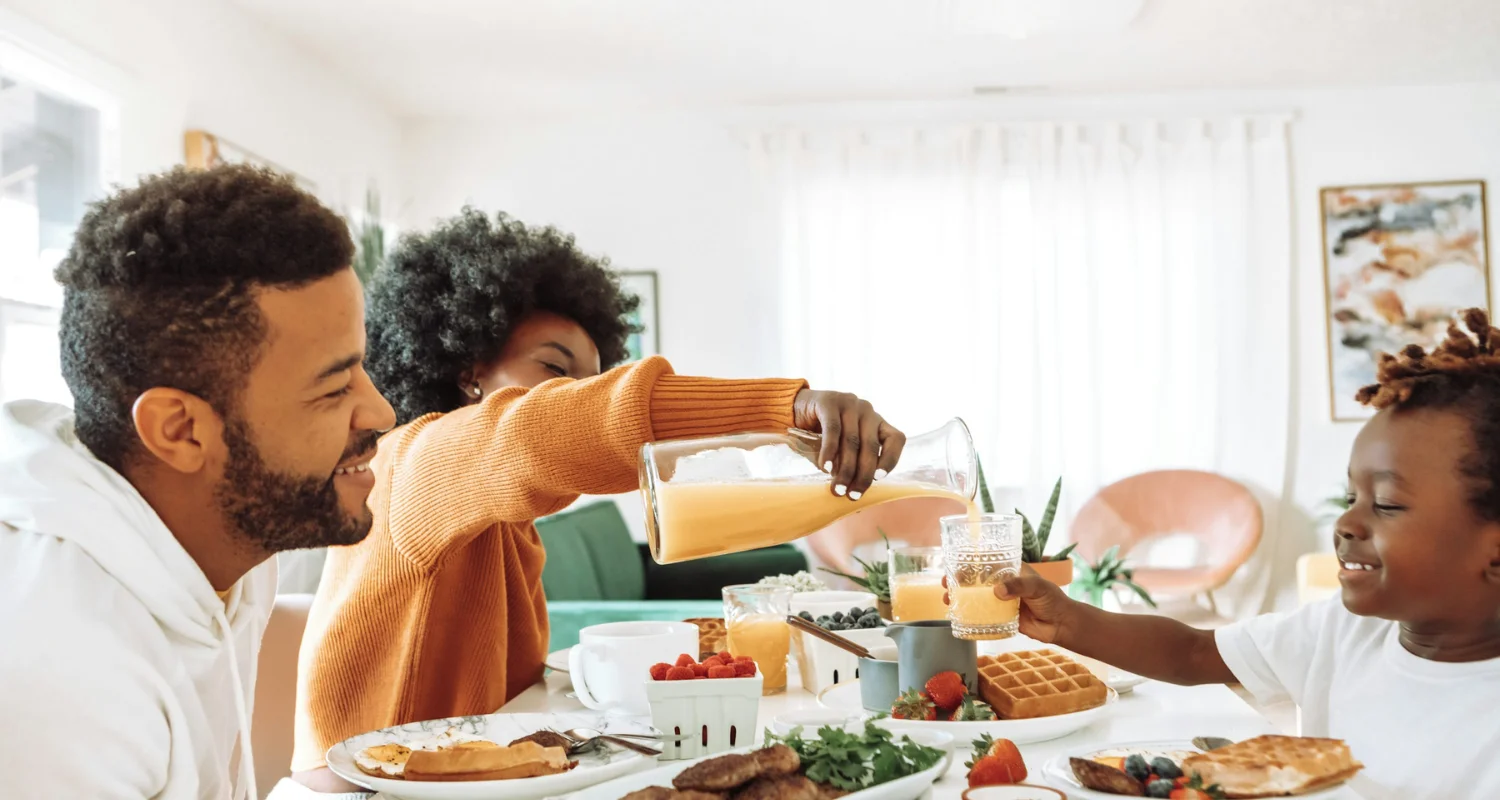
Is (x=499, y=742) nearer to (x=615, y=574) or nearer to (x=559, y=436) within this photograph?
(x=559, y=436)

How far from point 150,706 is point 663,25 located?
3948 millimetres

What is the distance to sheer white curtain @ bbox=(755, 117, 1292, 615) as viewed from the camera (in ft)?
18.3

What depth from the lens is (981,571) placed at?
50.1 inches

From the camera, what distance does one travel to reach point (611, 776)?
1.04 meters

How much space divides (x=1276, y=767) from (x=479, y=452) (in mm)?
803

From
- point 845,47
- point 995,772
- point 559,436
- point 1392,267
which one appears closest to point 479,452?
point 559,436

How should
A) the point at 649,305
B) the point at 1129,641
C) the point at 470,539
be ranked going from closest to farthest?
the point at 470,539 → the point at 1129,641 → the point at 649,305

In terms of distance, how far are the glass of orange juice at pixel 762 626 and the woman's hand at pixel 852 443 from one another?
0.51 metres

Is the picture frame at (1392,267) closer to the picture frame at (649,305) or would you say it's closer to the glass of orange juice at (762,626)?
the picture frame at (649,305)

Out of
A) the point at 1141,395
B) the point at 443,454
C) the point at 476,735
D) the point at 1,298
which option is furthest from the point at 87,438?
the point at 1141,395

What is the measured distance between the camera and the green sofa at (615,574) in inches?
129

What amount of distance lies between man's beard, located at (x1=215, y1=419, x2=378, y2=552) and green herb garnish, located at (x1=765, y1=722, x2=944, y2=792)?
1.48 feet

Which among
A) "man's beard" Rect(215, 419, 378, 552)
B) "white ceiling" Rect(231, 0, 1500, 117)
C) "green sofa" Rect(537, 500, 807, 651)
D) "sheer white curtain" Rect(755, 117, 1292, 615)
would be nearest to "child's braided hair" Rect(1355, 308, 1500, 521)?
"man's beard" Rect(215, 419, 378, 552)

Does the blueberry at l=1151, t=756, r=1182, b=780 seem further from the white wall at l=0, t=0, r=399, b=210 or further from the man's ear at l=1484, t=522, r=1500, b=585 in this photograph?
the white wall at l=0, t=0, r=399, b=210
